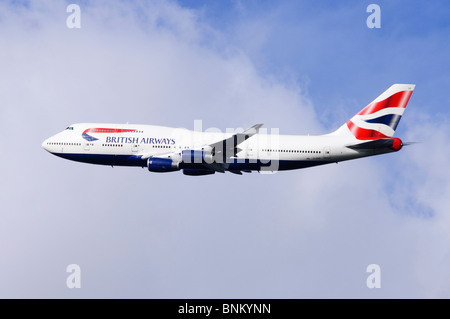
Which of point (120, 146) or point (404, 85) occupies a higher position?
point (404, 85)

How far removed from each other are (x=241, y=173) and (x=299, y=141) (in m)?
6.79

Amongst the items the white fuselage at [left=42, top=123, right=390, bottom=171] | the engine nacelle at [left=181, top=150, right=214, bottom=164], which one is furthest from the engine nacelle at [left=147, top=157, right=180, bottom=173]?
the white fuselage at [left=42, top=123, right=390, bottom=171]

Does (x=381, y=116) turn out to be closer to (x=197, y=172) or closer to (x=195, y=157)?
(x=197, y=172)

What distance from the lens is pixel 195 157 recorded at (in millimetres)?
65000

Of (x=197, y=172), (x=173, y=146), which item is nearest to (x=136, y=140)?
(x=173, y=146)

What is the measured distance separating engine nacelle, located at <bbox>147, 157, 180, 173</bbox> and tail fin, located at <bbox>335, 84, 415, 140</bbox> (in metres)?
18.2

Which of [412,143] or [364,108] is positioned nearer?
[412,143]

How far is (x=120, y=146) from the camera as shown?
6762 cm

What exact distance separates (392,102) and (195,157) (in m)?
22.4

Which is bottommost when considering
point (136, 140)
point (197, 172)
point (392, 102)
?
point (197, 172)

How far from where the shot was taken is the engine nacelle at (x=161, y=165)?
65500mm

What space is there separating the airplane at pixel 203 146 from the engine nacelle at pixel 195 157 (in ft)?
1.80

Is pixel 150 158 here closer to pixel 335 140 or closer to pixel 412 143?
pixel 335 140

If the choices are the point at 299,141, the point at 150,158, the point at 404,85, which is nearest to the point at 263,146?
the point at 299,141
